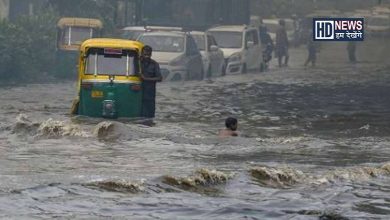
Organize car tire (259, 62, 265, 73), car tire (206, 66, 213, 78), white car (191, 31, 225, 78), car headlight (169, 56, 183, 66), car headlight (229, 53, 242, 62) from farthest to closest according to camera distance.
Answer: car tire (259, 62, 265, 73) < car headlight (229, 53, 242, 62) < car tire (206, 66, 213, 78) < white car (191, 31, 225, 78) < car headlight (169, 56, 183, 66)

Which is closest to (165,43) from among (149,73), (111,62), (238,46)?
(238,46)

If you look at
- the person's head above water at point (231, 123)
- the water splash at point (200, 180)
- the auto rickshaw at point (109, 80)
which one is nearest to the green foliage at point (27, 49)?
the auto rickshaw at point (109, 80)

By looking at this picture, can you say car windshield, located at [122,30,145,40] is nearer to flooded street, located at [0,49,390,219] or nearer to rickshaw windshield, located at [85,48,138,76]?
flooded street, located at [0,49,390,219]

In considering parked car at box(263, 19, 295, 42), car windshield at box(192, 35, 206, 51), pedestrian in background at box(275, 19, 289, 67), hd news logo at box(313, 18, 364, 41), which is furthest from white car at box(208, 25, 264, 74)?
parked car at box(263, 19, 295, 42)

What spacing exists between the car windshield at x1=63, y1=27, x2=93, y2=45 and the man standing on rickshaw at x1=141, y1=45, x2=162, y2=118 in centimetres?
1373

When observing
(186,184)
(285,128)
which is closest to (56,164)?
(186,184)

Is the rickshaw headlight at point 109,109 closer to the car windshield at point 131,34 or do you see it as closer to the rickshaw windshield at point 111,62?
the rickshaw windshield at point 111,62

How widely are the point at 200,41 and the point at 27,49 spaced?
5.25 m

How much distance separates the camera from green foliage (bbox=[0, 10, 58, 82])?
3181 centimetres

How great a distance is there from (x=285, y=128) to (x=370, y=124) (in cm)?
196

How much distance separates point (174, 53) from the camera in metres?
31.4

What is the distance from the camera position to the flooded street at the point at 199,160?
38.5 feet

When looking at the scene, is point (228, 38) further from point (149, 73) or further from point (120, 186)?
point (120, 186)

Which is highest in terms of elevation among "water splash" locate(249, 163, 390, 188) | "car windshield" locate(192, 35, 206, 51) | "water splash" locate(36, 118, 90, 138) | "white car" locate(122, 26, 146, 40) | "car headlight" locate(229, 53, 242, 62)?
"white car" locate(122, 26, 146, 40)
